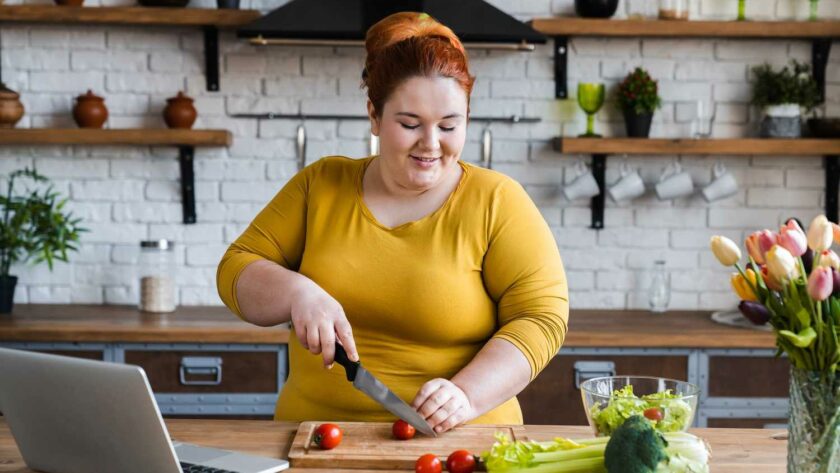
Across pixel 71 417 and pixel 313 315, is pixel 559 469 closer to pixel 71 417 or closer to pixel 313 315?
pixel 313 315

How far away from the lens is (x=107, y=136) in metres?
3.45

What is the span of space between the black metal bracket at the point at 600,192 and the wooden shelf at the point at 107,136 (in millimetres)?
1387

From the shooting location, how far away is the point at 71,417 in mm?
1428

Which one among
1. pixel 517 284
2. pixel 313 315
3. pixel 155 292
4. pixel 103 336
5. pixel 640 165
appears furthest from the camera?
pixel 640 165

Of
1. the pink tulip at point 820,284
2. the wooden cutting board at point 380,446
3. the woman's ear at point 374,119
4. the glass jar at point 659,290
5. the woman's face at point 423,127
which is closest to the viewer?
the pink tulip at point 820,284

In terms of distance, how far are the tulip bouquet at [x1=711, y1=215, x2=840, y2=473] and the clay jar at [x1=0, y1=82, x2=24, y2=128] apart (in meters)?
2.89

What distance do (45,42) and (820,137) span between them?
2.89m

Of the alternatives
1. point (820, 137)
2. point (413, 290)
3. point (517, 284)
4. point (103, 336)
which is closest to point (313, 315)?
point (413, 290)

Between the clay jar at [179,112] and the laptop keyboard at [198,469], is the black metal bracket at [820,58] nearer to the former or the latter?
the clay jar at [179,112]

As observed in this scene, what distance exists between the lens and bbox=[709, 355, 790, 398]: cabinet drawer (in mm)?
3178

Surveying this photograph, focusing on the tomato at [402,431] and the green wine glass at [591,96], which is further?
the green wine glass at [591,96]

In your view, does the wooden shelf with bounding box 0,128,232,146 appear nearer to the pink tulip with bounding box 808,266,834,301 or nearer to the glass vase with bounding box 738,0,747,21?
the glass vase with bounding box 738,0,747,21

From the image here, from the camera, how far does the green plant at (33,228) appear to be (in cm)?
339

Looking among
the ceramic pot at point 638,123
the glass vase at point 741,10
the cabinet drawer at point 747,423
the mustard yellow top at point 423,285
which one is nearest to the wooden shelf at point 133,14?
the ceramic pot at point 638,123
